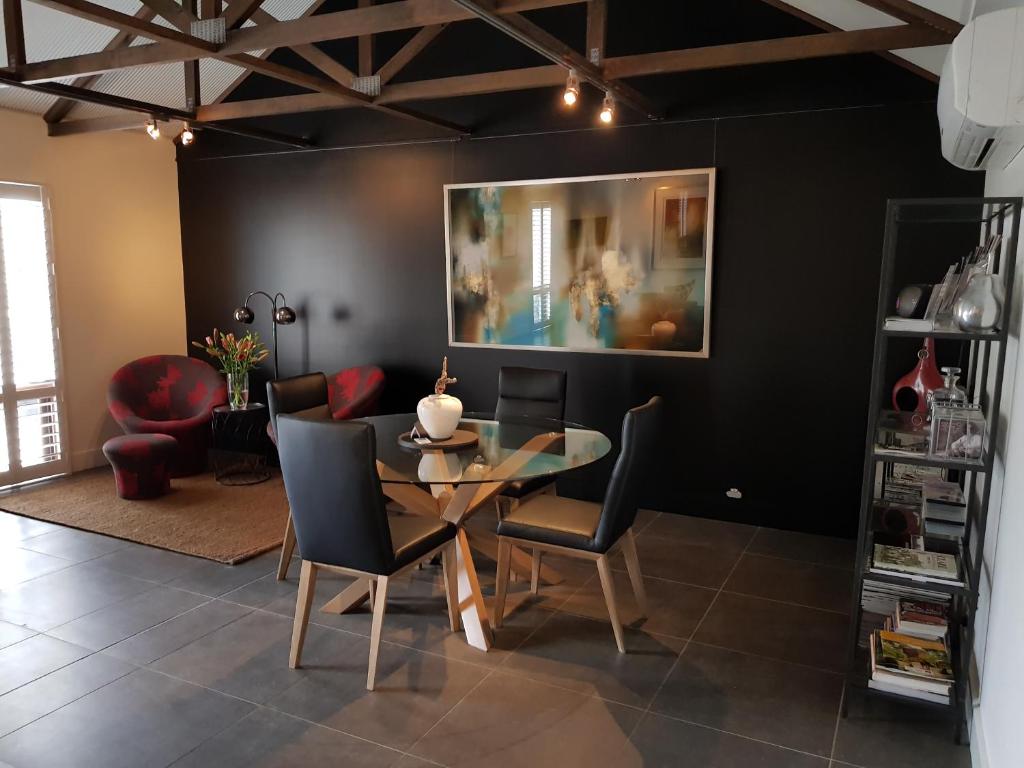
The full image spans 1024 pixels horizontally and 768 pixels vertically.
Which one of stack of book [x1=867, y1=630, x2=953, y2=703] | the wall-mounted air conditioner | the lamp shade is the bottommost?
stack of book [x1=867, y1=630, x2=953, y2=703]

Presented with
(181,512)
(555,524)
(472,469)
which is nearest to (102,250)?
(181,512)

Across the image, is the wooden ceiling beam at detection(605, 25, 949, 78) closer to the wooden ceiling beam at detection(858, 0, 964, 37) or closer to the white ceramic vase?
the wooden ceiling beam at detection(858, 0, 964, 37)

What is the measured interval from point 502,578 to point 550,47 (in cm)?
236

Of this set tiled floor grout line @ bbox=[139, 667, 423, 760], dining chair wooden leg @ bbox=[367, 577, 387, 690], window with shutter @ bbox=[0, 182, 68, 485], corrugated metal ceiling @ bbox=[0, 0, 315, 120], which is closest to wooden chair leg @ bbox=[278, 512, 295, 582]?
tiled floor grout line @ bbox=[139, 667, 423, 760]

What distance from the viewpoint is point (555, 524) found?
10.9ft

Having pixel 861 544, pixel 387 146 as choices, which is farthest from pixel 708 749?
pixel 387 146

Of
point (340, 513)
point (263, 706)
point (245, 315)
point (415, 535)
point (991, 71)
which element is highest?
point (991, 71)

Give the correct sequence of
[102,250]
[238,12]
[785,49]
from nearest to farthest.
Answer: [785,49] → [238,12] → [102,250]

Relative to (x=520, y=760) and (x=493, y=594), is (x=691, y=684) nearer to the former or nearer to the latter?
A: (x=520, y=760)

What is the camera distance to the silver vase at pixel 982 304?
2.46m

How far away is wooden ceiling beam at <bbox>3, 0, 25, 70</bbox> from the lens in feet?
12.8

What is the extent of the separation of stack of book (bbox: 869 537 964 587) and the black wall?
5.46 feet

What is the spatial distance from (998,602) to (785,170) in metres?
2.77

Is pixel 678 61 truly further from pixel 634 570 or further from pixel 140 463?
pixel 140 463
